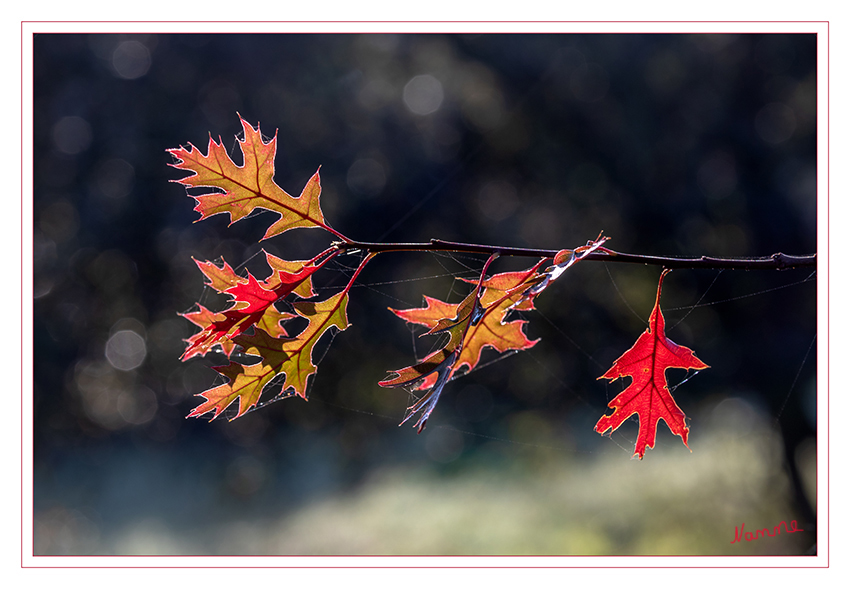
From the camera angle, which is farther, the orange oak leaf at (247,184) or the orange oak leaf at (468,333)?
the orange oak leaf at (247,184)

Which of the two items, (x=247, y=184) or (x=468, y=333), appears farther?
(x=247, y=184)

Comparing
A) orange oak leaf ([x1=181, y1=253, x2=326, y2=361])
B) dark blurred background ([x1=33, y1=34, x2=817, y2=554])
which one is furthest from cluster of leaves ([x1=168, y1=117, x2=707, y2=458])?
dark blurred background ([x1=33, y1=34, x2=817, y2=554])

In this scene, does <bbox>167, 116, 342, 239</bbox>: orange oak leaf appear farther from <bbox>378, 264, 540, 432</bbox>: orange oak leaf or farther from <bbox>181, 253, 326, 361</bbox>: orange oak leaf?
<bbox>378, 264, 540, 432</bbox>: orange oak leaf

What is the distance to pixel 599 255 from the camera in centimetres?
77

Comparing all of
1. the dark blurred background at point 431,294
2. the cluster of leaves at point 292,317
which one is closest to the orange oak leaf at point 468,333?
the cluster of leaves at point 292,317

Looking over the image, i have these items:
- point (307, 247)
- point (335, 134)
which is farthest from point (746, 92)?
point (307, 247)

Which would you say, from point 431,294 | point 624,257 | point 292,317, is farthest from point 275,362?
point 431,294

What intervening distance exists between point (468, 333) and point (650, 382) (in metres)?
0.44

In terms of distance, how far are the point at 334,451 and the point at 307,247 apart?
2584mm

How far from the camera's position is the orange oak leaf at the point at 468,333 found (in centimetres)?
67

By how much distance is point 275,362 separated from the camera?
2.92 feet

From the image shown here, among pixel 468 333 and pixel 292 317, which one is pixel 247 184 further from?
pixel 468 333

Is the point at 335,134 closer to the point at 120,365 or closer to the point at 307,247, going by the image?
the point at 307,247

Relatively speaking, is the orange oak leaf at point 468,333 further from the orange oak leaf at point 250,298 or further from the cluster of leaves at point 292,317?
the orange oak leaf at point 250,298
